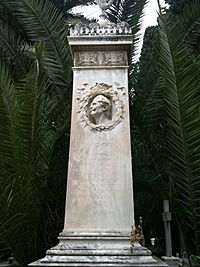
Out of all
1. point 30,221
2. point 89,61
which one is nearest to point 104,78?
point 89,61

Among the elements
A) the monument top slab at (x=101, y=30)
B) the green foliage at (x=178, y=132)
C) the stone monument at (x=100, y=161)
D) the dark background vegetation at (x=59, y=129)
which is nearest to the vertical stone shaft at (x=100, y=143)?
the stone monument at (x=100, y=161)

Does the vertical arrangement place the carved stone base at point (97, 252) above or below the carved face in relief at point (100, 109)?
below

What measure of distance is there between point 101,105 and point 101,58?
80cm

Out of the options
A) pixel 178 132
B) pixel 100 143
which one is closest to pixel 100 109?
pixel 100 143

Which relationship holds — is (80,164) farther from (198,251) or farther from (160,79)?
(160,79)

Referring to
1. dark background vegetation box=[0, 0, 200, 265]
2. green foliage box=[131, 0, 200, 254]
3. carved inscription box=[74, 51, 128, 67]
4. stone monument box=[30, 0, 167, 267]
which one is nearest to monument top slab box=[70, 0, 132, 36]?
stone monument box=[30, 0, 167, 267]

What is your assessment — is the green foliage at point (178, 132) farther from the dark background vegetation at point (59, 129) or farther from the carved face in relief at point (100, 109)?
the carved face in relief at point (100, 109)

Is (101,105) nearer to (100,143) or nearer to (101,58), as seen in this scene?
(100,143)

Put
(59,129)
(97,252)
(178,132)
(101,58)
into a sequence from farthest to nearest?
(59,129)
(178,132)
(101,58)
(97,252)

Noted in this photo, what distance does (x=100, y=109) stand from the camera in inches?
240

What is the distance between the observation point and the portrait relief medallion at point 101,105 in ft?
20.0

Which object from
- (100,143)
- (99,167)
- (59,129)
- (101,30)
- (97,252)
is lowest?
(97,252)

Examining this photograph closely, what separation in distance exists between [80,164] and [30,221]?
1.52m

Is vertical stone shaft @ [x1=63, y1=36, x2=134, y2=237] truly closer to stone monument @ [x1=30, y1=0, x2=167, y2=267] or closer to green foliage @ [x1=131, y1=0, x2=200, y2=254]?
stone monument @ [x1=30, y1=0, x2=167, y2=267]
